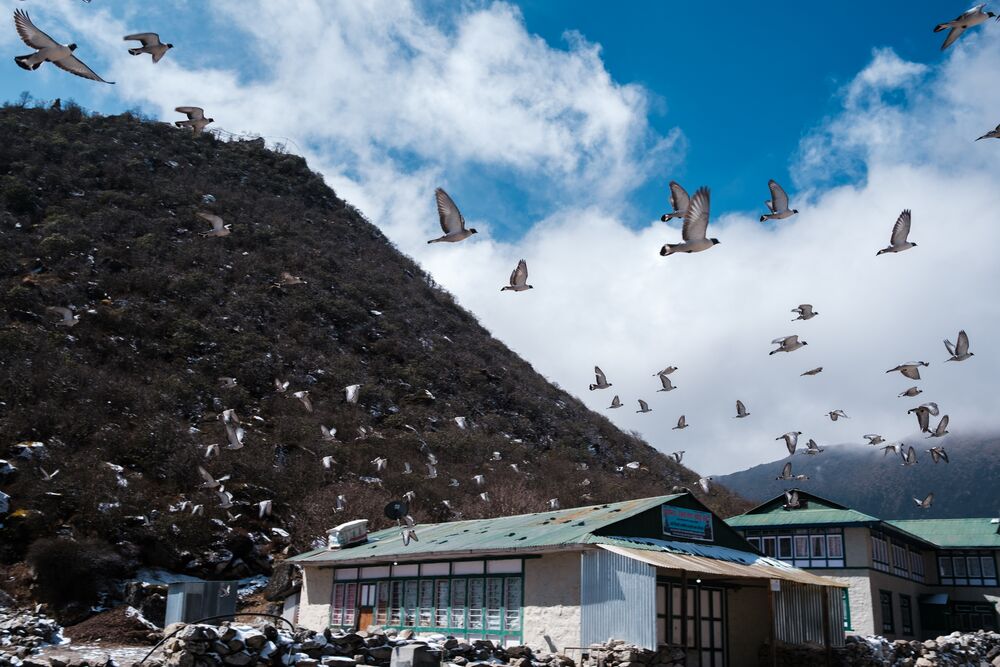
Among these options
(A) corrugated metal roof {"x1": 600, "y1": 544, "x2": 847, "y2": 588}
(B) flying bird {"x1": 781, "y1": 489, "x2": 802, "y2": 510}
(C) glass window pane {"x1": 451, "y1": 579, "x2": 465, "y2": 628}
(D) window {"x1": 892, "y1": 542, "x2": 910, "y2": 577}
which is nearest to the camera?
(A) corrugated metal roof {"x1": 600, "y1": 544, "x2": 847, "y2": 588}

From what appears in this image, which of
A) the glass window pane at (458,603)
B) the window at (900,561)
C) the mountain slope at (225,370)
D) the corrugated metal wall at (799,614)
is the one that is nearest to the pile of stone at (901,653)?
the corrugated metal wall at (799,614)

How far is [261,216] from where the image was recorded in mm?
83062

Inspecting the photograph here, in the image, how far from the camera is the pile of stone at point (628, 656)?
19.4 meters

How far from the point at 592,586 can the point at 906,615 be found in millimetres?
27675

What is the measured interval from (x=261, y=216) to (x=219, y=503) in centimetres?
5192

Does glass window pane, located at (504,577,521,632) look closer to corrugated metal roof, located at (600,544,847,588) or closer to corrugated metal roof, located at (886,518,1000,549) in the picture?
corrugated metal roof, located at (600,544,847,588)

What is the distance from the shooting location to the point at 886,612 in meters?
39.1

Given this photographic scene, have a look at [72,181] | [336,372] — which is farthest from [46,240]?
[336,372]

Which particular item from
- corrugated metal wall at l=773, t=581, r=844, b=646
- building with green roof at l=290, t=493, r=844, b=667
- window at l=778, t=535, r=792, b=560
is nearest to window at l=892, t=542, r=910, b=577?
window at l=778, t=535, r=792, b=560

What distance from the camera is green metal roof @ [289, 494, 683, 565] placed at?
22.6 metres

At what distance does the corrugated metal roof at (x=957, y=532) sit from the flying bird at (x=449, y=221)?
1408 inches

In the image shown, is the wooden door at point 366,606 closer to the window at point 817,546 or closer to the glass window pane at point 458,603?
the glass window pane at point 458,603

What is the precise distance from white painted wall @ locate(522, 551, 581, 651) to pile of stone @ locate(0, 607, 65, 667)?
39.8 ft

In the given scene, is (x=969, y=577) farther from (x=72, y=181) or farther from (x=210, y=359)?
(x=72, y=181)
